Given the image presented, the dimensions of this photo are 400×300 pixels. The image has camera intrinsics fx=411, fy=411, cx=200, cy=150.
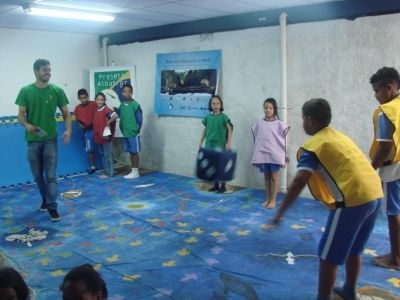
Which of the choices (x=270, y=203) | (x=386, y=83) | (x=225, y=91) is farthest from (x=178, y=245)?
(x=225, y=91)

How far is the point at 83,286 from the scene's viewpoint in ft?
4.57

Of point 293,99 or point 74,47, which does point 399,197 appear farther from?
point 74,47

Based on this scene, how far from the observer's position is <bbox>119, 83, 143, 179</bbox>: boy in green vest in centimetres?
618

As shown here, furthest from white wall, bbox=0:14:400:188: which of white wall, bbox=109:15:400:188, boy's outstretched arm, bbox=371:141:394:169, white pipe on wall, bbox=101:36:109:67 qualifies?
boy's outstretched arm, bbox=371:141:394:169

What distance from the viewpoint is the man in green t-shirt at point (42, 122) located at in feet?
13.3

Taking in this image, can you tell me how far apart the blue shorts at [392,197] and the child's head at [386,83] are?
579 mm

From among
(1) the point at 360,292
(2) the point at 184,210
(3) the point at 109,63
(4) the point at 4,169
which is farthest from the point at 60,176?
(1) the point at 360,292

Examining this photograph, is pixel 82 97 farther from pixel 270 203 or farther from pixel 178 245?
pixel 178 245

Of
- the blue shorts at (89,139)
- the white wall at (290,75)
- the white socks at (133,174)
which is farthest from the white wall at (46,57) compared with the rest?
the white socks at (133,174)

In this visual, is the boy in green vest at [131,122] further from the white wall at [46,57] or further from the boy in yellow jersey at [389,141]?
the boy in yellow jersey at [389,141]

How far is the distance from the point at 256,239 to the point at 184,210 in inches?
43.8

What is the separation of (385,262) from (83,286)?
2.45m

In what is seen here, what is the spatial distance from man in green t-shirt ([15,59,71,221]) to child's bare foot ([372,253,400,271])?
10.1 feet

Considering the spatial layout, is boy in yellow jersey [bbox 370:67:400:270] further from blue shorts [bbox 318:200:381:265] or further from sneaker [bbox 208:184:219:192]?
sneaker [bbox 208:184:219:192]
